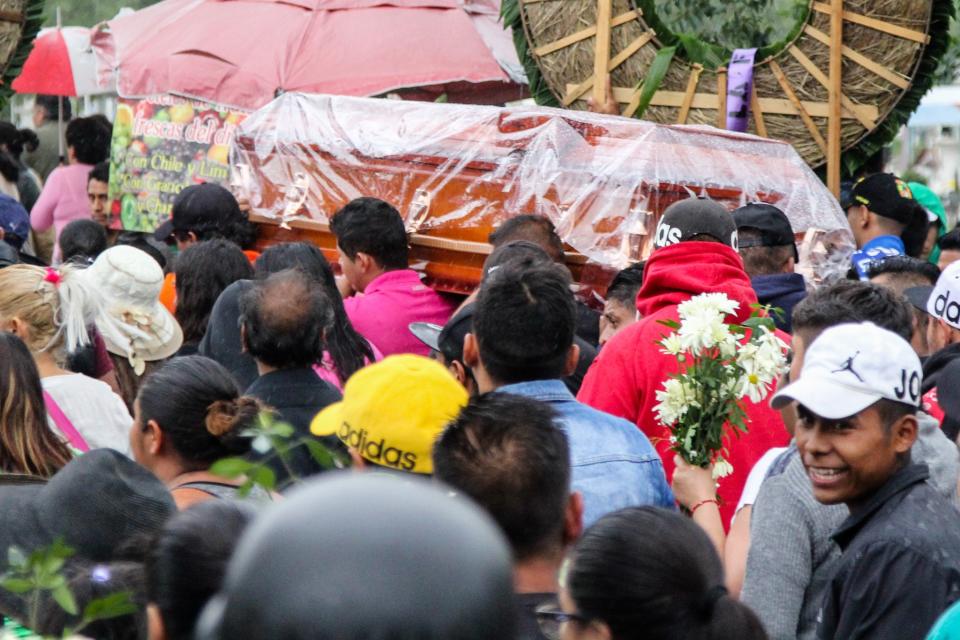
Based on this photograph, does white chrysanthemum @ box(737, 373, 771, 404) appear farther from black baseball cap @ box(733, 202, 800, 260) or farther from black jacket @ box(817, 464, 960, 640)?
black baseball cap @ box(733, 202, 800, 260)

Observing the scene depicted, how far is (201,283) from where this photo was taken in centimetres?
608

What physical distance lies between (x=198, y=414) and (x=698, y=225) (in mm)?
1927

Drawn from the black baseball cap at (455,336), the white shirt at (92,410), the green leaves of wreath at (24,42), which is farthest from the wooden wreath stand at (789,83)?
the white shirt at (92,410)

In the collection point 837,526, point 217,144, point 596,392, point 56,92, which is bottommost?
point 56,92

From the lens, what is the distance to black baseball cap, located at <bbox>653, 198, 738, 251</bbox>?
4.93 m

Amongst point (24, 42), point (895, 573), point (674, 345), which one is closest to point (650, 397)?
point (674, 345)

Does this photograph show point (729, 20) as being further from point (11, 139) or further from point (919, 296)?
point (11, 139)

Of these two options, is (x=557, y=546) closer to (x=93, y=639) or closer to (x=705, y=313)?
(x=93, y=639)

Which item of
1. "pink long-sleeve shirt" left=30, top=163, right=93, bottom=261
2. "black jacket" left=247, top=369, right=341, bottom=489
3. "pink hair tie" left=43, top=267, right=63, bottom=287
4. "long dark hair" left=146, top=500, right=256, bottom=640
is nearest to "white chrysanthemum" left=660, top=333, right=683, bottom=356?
"black jacket" left=247, top=369, right=341, bottom=489

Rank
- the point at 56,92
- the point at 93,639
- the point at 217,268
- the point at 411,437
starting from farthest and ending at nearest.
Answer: the point at 56,92 < the point at 217,268 < the point at 411,437 < the point at 93,639

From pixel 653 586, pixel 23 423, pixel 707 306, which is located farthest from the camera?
pixel 707 306

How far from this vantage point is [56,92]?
13.4m

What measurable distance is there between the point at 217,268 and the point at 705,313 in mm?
2656

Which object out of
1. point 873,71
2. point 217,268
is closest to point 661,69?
point 873,71
